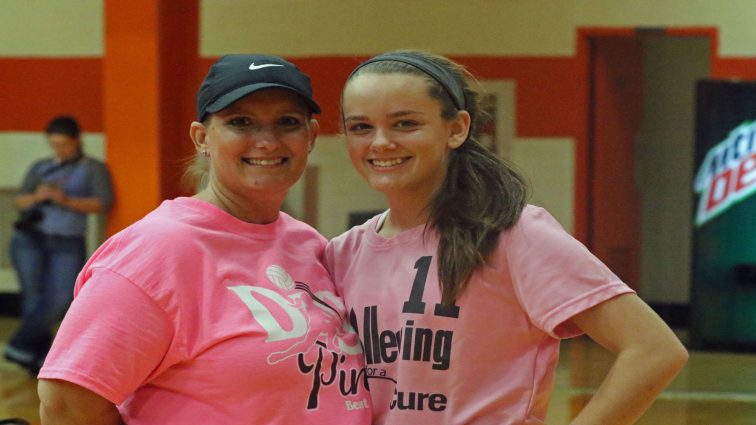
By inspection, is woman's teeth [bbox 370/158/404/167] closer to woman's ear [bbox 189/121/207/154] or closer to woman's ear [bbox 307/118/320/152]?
woman's ear [bbox 307/118/320/152]

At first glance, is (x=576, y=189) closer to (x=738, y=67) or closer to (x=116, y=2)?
(x=738, y=67)

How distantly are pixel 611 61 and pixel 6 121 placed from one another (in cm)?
497

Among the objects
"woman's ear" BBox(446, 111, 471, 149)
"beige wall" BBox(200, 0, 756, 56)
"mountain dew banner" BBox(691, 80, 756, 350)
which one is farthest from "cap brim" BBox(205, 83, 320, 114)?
"beige wall" BBox(200, 0, 756, 56)

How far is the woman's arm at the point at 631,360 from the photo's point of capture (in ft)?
6.05

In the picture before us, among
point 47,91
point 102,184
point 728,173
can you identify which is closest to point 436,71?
point 102,184

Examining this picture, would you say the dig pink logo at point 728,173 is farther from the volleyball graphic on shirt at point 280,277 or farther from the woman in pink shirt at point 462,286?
the volleyball graphic on shirt at point 280,277

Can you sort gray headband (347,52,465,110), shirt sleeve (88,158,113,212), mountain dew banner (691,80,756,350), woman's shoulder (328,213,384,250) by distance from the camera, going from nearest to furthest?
gray headband (347,52,465,110)
woman's shoulder (328,213,384,250)
shirt sleeve (88,158,113,212)
mountain dew banner (691,80,756,350)

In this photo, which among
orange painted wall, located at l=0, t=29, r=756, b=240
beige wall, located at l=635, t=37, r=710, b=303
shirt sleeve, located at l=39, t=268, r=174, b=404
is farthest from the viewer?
beige wall, located at l=635, t=37, r=710, b=303

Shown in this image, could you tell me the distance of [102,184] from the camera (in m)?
6.67

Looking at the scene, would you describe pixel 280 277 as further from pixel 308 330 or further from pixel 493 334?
pixel 493 334

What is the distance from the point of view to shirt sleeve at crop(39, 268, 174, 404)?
1812mm

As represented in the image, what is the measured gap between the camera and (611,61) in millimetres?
9000

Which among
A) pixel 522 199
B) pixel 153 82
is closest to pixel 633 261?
pixel 153 82

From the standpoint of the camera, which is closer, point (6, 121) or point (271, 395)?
point (271, 395)
